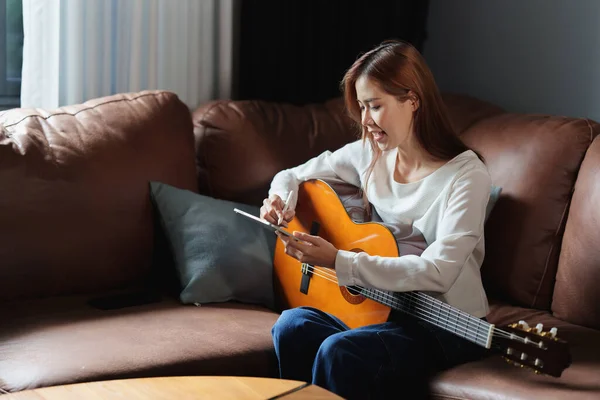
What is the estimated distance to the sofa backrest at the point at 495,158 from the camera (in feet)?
7.34

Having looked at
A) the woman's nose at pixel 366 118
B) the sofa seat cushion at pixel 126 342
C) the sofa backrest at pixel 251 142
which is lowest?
the sofa seat cushion at pixel 126 342

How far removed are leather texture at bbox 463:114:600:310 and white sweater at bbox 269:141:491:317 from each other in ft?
1.03

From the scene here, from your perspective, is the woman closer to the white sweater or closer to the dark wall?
the white sweater

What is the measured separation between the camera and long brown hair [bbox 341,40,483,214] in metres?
1.94

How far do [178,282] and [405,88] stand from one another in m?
0.82

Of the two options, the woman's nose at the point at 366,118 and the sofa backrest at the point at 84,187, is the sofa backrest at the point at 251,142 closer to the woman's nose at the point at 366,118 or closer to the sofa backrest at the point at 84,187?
the sofa backrest at the point at 84,187

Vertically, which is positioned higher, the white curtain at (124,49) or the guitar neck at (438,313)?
the white curtain at (124,49)

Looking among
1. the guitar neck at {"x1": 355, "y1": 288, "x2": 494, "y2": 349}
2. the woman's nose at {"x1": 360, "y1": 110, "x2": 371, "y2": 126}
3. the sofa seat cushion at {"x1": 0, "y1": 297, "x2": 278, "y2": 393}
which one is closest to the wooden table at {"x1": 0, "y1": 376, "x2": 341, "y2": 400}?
the sofa seat cushion at {"x1": 0, "y1": 297, "x2": 278, "y2": 393}

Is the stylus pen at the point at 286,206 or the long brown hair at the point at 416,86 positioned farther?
the stylus pen at the point at 286,206

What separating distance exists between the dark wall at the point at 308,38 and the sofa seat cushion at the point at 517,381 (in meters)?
1.40

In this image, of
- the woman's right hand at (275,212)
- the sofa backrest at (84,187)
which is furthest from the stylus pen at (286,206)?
the sofa backrest at (84,187)

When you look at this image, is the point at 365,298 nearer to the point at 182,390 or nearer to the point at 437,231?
the point at 437,231

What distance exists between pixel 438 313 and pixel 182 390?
624 millimetres

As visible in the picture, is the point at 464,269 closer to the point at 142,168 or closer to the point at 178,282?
the point at 178,282
